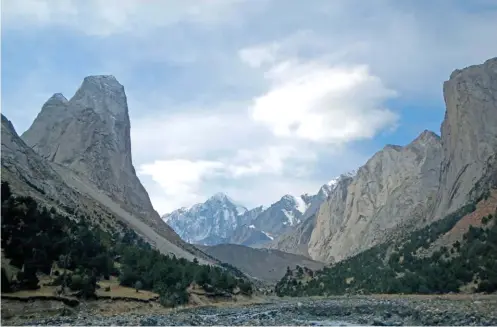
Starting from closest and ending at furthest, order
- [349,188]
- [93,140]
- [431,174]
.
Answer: [93,140] → [431,174] → [349,188]

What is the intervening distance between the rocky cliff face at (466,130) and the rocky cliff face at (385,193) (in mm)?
22383

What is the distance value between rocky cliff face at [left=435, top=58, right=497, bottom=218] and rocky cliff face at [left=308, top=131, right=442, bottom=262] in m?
22.4

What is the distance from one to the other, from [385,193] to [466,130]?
64411 mm

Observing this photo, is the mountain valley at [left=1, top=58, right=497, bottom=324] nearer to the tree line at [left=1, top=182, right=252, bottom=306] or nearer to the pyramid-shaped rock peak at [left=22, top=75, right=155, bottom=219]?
the tree line at [left=1, top=182, right=252, bottom=306]

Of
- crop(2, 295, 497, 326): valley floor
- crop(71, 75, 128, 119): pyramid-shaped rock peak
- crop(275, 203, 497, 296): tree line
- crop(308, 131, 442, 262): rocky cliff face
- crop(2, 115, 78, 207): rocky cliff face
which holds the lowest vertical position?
crop(2, 295, 497, 326): valley floor

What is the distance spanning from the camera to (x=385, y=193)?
584ft

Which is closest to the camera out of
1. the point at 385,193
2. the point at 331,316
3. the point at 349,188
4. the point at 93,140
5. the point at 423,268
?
the point at 331,316

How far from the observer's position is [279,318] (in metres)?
33.3

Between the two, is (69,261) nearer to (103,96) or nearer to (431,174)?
(431,174)

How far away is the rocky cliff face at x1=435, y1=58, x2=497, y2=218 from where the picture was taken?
10606 centimetres

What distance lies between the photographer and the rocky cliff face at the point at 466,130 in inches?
4175

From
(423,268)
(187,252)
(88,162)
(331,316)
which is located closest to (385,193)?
(187,252)


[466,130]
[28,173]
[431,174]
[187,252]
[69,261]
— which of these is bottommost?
[69,261]

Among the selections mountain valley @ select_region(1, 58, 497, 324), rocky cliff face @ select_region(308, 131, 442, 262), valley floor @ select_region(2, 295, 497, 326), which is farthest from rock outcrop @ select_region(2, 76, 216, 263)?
rocky cliff face @ select_region(308, 131, 442, 262)
